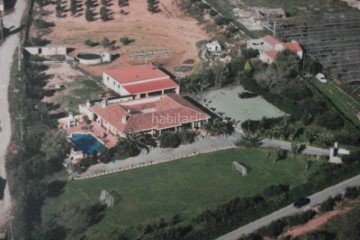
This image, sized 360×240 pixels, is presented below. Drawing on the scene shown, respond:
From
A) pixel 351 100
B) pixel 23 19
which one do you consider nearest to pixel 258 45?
pixel 351 100

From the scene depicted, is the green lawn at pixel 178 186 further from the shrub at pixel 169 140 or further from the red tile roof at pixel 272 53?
the red tile roof at pixel 272 53

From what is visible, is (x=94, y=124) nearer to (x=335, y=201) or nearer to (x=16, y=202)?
(x=16, y=202)

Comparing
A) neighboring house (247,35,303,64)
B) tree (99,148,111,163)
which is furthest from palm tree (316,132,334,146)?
tree (99,148,111,163)

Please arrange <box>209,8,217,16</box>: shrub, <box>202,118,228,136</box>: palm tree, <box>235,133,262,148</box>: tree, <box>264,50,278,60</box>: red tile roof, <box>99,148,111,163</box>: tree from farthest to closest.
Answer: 1. <box>209,8,217,16</box>: shrub
2. <box>264,50,278,60</box>: red tile roof
3. <box>202,118,228,136</box>: palm tree
4. <box>235,133,262,148</box>: tree
5. <box>99,148,111,163</box>: tree

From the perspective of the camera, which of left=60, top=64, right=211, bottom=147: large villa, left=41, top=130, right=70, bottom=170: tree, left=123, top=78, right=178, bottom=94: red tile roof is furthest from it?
left=123, top=78, right=178, bottom=94: red tile roof

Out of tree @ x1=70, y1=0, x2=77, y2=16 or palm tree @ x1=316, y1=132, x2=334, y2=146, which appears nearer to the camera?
palm tree @ x1=316, y1=132, x2=334, y2=146

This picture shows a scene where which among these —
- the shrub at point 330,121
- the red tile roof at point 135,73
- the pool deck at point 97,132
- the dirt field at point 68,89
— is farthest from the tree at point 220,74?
the pool deck at point 97,132

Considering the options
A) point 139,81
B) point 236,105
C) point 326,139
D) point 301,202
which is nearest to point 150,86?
point 139,81

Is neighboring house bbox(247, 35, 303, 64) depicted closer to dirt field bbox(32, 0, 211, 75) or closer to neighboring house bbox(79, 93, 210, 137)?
dirt field bbox(32, 0, 211, 75)
